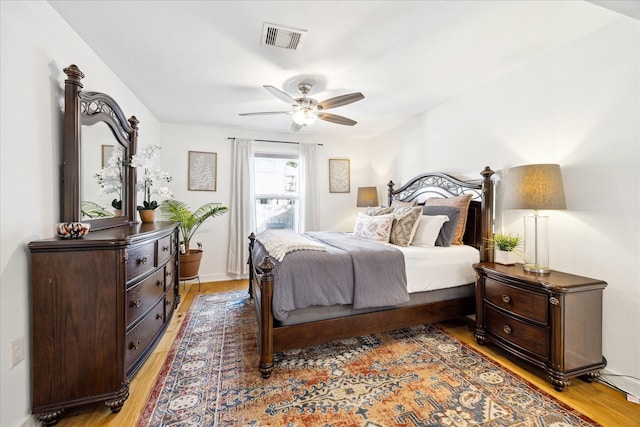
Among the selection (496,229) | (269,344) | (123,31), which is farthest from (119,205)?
(496,229)

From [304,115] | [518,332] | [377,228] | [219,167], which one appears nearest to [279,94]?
[304,115]

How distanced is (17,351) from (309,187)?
3924 mm

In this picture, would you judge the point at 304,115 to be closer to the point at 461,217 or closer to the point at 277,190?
the point at 461,217

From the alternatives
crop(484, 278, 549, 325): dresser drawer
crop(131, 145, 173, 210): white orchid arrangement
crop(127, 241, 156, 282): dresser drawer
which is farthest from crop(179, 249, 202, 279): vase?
crop(484, 278, 549, 325): dresser drawer

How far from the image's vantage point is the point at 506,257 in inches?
96.0

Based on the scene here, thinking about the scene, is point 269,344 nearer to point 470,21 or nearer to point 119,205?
point 119,205

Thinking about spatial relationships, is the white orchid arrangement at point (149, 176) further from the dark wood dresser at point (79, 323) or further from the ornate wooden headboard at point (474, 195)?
the ornate wooden headboard at point (474, 195)

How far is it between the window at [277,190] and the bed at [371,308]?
5.16 ft

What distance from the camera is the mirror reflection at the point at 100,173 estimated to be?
1.89m

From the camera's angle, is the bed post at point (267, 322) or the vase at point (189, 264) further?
the vase at point (189, 264)

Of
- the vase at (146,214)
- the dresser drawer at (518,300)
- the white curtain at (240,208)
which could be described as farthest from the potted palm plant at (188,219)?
the dresser drawer at (518,300)

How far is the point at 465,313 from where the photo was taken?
2.66 meters

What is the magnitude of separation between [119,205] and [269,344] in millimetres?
1834

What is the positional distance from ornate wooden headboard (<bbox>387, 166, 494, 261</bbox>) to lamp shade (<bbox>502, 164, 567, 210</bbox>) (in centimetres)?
58
